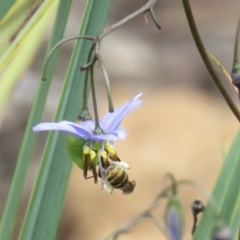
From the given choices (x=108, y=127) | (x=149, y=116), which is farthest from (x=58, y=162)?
(x=149, y=116)

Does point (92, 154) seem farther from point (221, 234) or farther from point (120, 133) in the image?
point (221, 234)

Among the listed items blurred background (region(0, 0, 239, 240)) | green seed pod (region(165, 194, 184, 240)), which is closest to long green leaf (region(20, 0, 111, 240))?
green seed pod (region(165, 194, 184, 240))

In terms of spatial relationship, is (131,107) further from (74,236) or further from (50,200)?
(74,236)

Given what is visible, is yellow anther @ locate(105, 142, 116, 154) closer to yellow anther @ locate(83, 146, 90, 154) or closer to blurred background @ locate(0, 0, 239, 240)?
yellow anther @ locate(83, 146, 90, 154)

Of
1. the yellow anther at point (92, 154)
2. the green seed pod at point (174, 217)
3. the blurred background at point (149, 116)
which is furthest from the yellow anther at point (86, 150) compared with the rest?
the blurred background at point (149, 116)

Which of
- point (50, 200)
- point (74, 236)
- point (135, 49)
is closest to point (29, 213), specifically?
point (50, 200)

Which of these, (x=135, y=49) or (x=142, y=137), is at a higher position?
(x=135, y=49)

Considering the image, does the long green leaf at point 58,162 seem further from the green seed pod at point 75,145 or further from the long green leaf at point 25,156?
the green seed pod at point 75,145
